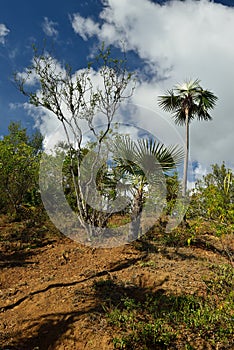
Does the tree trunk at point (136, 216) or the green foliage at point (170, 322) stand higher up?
the tree trunk at point (136, 216)

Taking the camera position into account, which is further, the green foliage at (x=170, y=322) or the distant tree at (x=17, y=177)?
the distant tree at (x=17, y=177)

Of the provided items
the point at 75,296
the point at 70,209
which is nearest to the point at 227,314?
the point at 75,296

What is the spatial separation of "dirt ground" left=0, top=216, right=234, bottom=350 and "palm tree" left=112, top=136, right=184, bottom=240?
77 cm

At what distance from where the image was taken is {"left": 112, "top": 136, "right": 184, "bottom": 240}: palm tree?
7086 millimetres

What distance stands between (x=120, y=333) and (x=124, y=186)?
3.92 meters

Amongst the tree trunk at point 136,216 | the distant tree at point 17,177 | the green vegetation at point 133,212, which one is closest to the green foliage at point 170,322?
the green vegetation at point 133,212

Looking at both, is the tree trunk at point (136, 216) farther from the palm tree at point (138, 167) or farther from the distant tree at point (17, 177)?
the distant tree at point (17, 177)

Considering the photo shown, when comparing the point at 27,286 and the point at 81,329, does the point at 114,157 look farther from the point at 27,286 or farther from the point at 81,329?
the point at 81,329

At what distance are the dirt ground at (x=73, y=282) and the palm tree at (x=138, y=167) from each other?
767 mm

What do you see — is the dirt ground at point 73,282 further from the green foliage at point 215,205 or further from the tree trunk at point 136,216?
the green foliage at point 215,205

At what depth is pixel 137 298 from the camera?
4652 mm

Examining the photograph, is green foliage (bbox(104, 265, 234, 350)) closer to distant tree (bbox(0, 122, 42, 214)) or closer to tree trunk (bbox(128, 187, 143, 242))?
tree trunk (bbox(128, 187, 143, 242))

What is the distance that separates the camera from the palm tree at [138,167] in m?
7.09

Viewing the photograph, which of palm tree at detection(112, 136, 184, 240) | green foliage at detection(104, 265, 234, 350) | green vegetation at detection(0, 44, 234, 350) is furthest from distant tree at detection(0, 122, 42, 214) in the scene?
green foliage at detection(104, 265, 234, 350)
